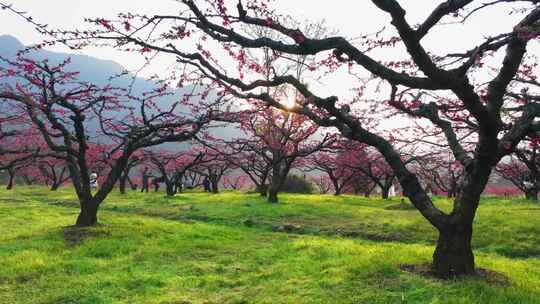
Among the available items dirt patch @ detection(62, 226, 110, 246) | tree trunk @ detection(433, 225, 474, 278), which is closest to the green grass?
dirt patch @ detection(62, 226, 110, 246)

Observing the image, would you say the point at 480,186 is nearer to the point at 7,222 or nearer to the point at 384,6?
the point at 384,6

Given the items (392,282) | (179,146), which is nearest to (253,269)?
(392,282)

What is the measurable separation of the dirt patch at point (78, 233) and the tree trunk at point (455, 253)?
8.30 meters

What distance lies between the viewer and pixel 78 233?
473 inches

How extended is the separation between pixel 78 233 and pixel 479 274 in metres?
9.81

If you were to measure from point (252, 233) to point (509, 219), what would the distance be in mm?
8677

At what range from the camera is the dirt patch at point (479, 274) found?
709 cm

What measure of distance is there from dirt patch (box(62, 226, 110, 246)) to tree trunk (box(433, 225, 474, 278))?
830cm

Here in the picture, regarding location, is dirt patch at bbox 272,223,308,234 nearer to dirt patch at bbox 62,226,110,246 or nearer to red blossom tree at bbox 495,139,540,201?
dirt patch at bbox 62,226,110,246

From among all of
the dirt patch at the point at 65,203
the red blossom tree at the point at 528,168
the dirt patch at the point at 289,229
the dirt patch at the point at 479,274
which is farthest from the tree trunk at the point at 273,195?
the dirt patch at the point at 479,274

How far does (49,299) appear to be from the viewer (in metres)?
7.03

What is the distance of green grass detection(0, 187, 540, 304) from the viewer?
6.94m

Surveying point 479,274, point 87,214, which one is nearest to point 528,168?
point 479,274

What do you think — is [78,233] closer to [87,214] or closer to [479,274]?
[87,214]
